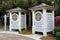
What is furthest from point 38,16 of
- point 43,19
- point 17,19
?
point 17,19

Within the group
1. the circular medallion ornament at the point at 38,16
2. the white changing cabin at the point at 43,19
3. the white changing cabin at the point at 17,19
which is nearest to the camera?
the white changing cabin at the point at 43,19

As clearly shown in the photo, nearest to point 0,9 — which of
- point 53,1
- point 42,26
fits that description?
point 53,1

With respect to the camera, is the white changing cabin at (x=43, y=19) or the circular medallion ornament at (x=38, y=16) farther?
the circular medallion ornament at (x=38, y=16)

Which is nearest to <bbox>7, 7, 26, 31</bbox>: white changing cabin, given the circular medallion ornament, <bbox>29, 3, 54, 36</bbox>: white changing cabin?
<bbox>29, 3, 54, 36</bbox>: white changing cabin

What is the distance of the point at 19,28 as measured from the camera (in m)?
16.1

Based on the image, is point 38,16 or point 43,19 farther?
point 38,16

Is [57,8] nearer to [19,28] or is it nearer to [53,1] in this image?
[53,1]

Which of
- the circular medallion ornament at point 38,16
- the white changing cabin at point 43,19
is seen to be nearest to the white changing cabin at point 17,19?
the white changing cabin at point 43,19

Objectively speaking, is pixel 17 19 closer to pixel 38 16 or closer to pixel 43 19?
pixel 38 16

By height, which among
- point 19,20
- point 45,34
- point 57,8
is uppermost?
Result: point 57,8

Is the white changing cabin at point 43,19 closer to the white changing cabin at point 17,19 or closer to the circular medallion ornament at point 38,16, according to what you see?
the circular medallion ornament at point 38,16

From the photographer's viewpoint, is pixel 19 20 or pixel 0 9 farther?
pixel 0 9

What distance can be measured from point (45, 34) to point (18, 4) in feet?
22.5

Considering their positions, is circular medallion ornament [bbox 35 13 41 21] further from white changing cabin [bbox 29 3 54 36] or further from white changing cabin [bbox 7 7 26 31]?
white changing cabin [bbox 7 7 26 31]
